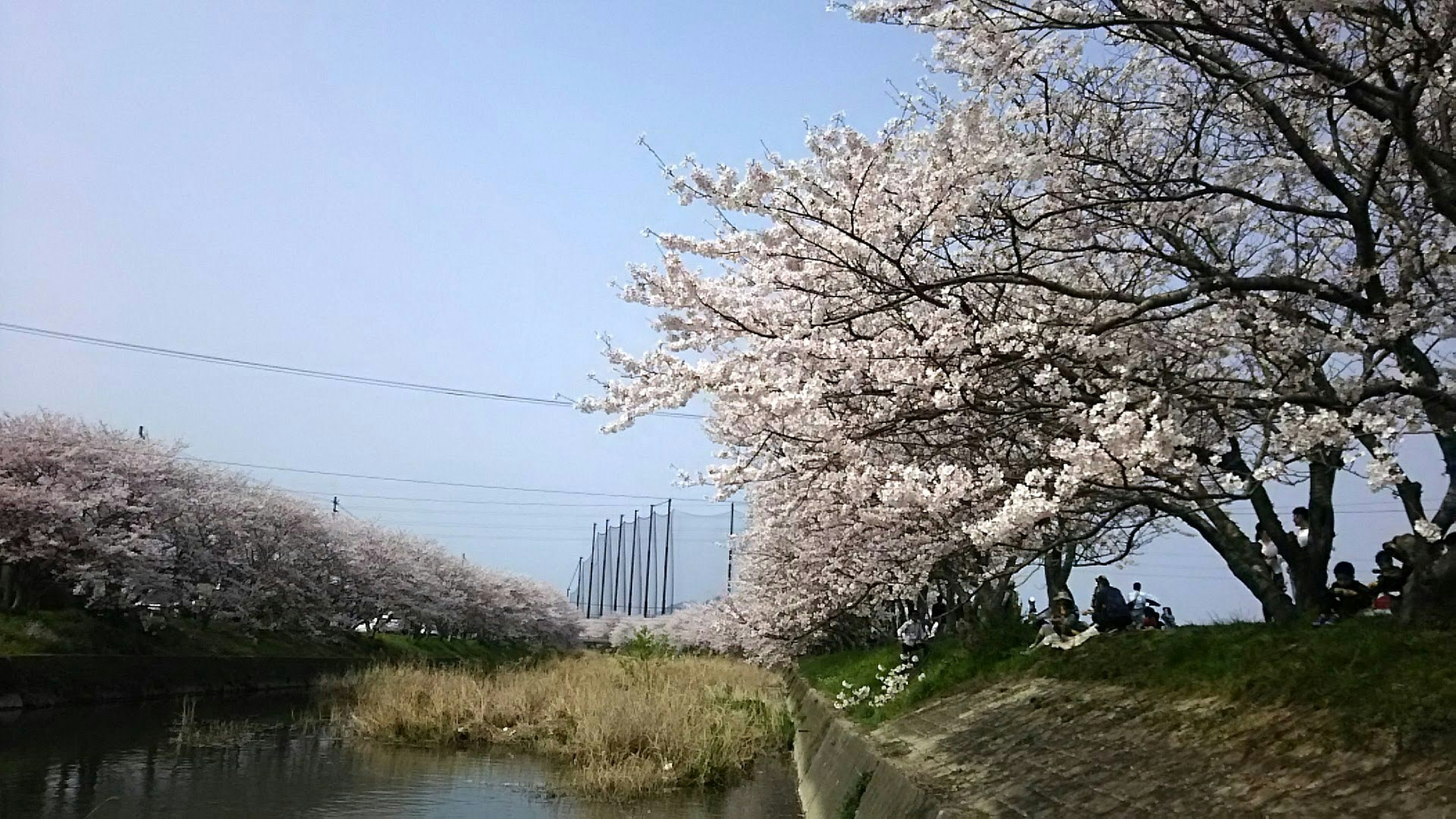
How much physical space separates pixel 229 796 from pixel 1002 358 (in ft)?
41.6

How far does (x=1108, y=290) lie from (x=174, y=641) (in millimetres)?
32658

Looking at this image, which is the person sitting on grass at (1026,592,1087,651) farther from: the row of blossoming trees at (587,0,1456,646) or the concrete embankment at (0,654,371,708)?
the concrete embankment at (0,654,371,708)

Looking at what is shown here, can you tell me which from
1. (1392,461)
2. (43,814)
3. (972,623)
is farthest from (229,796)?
(1392,461)

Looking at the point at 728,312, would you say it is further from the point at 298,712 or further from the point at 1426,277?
the point at 298,712

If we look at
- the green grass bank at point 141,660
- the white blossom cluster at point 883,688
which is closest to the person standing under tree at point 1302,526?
the white blossom cluster at point 883,688

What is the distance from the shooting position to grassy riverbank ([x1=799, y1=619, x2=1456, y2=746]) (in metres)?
4.54

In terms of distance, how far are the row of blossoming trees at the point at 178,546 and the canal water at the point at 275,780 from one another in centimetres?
627

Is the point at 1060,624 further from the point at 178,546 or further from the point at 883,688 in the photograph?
the point at 178,546

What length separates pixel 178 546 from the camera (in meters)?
33.1

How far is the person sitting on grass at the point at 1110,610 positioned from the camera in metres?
12.5

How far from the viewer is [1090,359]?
640cm

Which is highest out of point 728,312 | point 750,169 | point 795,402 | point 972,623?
point 750,169

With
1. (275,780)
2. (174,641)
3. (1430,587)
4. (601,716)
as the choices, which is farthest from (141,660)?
(1430,587)

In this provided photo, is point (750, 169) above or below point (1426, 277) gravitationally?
above
